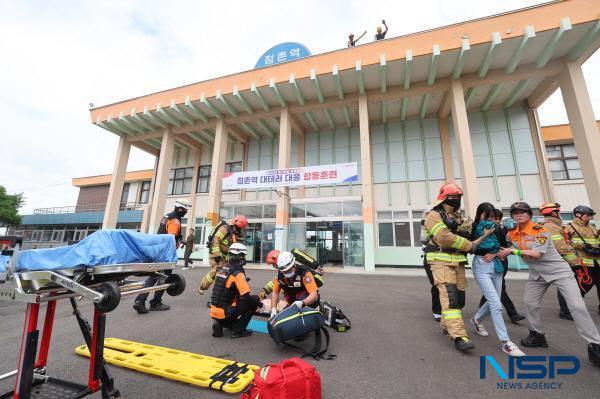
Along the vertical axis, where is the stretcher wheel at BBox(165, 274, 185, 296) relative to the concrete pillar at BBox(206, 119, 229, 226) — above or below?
below

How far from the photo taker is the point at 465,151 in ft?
35.1

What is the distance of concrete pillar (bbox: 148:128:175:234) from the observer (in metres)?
14.7

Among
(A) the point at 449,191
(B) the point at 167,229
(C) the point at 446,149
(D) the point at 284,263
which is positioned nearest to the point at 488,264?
(A) the point at 449,191

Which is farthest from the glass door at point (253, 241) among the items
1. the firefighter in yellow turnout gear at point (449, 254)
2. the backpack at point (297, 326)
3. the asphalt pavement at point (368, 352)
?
the firefighter in yellow turnout gear at point (449, 254)

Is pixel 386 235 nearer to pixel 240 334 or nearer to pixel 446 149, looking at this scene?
pixel 446 149

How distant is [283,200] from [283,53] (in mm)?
8944

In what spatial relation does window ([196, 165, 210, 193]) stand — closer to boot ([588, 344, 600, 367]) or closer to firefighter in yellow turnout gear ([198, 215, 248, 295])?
firefighter in yellow turnout gear ([198, 215, 248, 295])

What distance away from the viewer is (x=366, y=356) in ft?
9.41

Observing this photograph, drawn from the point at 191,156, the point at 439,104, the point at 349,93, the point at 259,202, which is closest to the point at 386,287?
the point at 259,202

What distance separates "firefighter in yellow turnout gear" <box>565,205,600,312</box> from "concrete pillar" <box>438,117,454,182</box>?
911 centimetres

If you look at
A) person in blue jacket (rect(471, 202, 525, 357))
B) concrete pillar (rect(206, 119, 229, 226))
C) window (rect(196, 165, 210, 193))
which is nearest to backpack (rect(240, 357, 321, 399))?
person in blue jacket (rect(471, 202, 525, 357))

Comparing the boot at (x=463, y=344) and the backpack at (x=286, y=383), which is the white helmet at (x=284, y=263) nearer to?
the backpack at (x=286, y=383)

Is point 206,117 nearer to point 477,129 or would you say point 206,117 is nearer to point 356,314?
point 356,314

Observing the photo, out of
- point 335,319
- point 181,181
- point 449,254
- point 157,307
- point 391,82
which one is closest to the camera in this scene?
point 449,254
